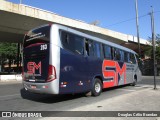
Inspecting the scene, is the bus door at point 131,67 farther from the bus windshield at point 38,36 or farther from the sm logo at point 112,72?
the bus windshield at point 38,36

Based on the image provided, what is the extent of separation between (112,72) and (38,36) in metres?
5.93

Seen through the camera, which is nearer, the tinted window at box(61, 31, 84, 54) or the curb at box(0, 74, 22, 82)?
the tinted window at box(61, 31, 84, 54)

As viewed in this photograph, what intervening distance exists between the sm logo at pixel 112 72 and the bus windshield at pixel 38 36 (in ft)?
15.0

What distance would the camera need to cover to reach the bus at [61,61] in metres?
9.62

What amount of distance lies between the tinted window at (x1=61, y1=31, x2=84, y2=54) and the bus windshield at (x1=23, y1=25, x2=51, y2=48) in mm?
672

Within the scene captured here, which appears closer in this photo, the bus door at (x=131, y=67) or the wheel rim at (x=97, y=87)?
the wheel rim at (x=97, y=87)

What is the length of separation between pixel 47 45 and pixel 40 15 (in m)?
15.2

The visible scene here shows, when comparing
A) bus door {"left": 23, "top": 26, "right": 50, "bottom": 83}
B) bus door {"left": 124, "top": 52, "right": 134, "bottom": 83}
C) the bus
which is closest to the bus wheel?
the bus

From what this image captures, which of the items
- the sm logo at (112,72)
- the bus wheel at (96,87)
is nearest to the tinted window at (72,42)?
the bus wheel at (96,87)

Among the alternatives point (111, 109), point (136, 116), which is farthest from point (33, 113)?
point (136, 116)

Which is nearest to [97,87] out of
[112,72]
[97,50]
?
[97,50]

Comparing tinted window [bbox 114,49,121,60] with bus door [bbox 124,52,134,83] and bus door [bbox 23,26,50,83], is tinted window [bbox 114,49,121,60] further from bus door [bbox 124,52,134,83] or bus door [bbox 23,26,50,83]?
bus door [bbox 23,26,50,83]

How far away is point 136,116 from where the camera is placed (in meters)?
7.69

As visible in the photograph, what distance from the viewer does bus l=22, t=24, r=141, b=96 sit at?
9.62m
